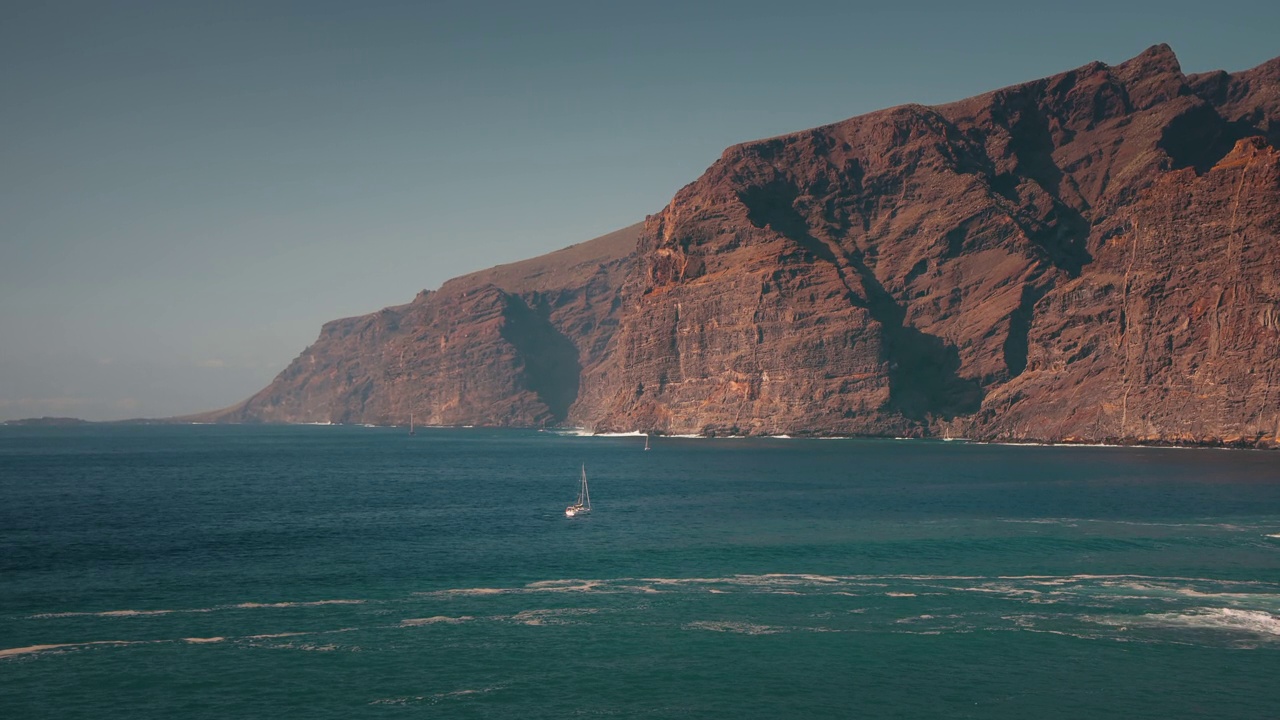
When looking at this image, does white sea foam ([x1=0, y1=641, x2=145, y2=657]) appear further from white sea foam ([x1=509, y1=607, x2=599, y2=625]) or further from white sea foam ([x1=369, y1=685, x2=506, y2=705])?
white sea foam ([x1=509, y1=607, x2=599, y2=625])

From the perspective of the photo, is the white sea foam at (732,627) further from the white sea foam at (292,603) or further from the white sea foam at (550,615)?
the white sea foam at (292,603)

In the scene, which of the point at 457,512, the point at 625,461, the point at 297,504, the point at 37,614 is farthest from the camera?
the point at 625,461

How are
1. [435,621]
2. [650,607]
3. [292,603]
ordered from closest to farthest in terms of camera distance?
1. [435,621]
2. [650,607]
3. [292,603]

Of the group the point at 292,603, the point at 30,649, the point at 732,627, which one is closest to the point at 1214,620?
the point at 732,627

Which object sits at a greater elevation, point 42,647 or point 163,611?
point 42,647

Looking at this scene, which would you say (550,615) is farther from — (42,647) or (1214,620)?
(1214,620)

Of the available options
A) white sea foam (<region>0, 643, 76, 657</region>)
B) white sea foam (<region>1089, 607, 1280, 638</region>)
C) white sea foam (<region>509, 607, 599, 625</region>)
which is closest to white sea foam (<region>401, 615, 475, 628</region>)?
white sea foam (<region>509, 607, 599, 625</region>)

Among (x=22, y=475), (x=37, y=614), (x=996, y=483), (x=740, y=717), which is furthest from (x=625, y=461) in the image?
(x=740, y=717)

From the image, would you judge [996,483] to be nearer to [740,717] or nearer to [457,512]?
[457,512]
